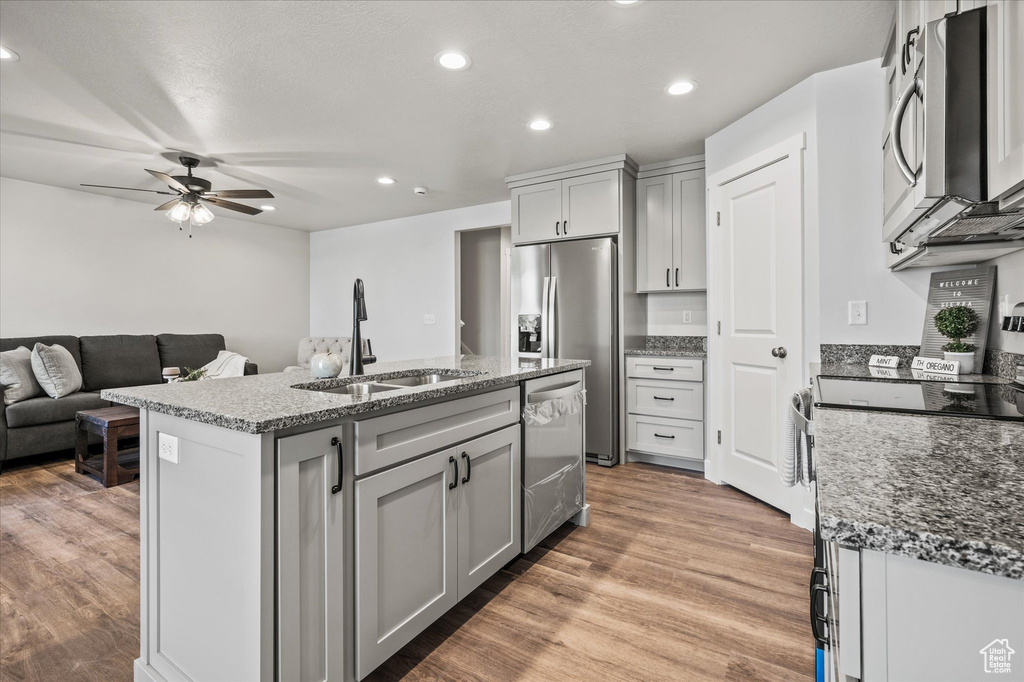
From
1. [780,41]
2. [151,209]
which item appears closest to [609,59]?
[780,41]

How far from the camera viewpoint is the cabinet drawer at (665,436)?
368 centimetres

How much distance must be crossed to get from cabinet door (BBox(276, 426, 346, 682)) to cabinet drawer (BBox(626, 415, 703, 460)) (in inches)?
117

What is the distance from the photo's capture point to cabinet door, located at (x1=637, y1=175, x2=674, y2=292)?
13.0 ft

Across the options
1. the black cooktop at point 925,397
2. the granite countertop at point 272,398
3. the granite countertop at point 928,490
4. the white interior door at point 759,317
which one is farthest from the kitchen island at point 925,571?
the white interior door at point 759,317

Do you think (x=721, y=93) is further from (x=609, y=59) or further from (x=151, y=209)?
(x=151, y=209)

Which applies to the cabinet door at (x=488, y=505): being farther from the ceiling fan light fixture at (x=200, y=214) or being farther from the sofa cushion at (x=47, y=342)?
the sofa cushion at (x=47, y=342)

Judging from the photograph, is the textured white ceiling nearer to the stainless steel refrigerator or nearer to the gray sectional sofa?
the stainless steel refrigerator

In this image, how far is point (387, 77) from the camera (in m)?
2.61

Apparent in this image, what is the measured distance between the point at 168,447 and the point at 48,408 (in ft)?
11.6

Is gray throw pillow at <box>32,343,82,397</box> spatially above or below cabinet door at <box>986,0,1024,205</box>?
below

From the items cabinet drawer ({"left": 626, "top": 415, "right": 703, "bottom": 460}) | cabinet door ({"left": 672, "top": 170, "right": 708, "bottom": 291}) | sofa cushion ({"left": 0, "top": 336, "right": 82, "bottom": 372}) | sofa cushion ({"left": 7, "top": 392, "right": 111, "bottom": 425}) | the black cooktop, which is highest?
cabinet door ({"left": 672, "top": 170, "right": 708, "bottom": 291})

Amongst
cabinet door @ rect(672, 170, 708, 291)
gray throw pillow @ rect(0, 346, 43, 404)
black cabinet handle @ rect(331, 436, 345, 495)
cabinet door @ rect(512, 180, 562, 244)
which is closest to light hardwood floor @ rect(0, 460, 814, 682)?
black cabinet handle @ rect(331, 436, 345, 495)

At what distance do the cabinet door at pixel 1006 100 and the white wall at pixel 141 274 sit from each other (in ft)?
20.7

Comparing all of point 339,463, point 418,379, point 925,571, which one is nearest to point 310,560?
point 339,463
